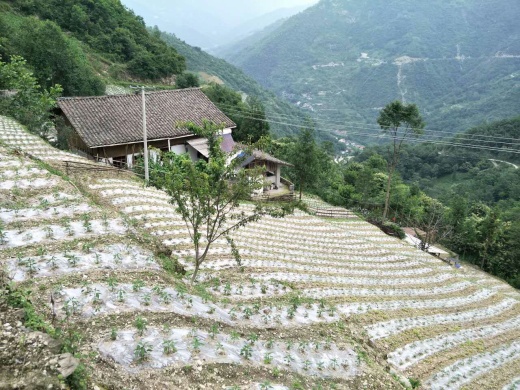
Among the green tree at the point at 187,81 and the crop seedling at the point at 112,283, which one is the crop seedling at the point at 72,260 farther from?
the green tree at the point at 187,81

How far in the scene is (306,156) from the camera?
2919 centimetres

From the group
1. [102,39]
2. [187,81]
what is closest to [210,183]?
[187,81]

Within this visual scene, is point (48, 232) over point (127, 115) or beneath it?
beneath

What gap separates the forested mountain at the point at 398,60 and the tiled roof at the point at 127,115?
252 ft

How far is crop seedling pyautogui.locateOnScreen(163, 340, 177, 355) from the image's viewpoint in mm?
6945

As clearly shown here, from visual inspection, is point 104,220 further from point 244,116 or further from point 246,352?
point 244,116

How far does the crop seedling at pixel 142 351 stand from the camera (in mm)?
6598

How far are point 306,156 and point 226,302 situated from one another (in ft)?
65.4

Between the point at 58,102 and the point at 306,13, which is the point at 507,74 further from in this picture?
the point at 58,102

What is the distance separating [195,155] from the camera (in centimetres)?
2705

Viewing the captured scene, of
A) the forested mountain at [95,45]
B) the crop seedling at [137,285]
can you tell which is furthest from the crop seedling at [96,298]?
the forested mountain at [95,45]

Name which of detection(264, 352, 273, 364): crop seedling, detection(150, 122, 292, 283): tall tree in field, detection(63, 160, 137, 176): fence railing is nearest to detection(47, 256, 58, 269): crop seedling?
detection(150, 122, 292, 283): tall tree in field

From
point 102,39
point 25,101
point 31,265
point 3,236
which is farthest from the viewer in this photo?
point 102,39

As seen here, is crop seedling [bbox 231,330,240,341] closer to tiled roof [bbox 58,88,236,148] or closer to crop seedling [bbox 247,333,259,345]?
crop seedling [bbox 247,333,259,345]
